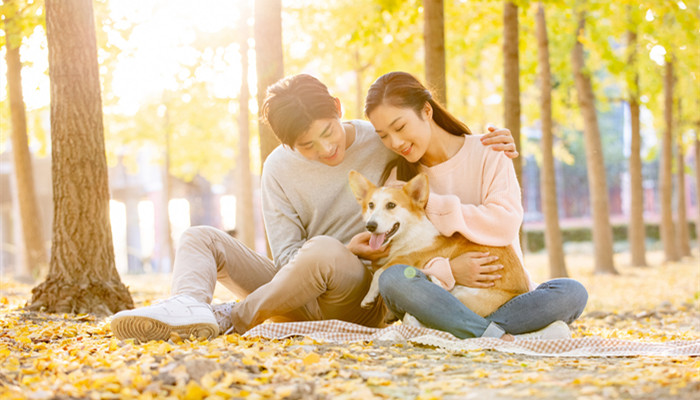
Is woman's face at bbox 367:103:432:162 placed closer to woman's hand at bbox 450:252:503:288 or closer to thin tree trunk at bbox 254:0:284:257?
woman's hand at bbox 450:252:503:288

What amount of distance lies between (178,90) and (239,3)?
6.94 feet

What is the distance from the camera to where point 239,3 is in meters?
10.1

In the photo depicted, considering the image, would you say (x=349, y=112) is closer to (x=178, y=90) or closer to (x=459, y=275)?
(x=178, y=90)

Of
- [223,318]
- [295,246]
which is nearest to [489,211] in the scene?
[295,246]

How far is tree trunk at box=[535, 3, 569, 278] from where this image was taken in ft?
31.8

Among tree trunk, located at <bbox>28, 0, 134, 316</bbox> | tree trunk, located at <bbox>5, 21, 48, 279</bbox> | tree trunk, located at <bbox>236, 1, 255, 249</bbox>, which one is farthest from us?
tree trunk, located at <bbox>236, 1, 255, 249</bbox>

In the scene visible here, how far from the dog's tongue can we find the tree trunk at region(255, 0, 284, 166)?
2099mm

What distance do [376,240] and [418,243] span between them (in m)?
0.23

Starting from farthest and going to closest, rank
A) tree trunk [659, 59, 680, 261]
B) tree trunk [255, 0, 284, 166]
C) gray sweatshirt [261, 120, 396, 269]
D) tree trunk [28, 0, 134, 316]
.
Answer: tree trunk [659, 59, 680, 261] < tree trunk [255, 0, 284, 166] < tree trunk [28, 0, 134, 316] < gray sweatshirt [261, 120, 396, 269]

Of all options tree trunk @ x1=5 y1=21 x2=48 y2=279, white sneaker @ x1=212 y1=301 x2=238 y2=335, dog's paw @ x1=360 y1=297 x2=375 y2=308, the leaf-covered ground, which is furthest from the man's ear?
tree trunk @ x1=5 y1=21 x2=48 y2=279

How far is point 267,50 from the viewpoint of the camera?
5574 millimetres

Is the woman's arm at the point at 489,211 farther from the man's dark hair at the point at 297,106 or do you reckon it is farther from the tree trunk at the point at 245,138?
the tree trunk at the point at 245,138

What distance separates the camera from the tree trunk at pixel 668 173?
13164mm

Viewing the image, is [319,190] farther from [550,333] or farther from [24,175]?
[24,175]
